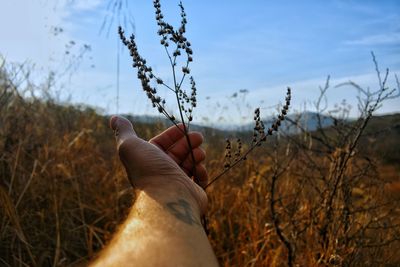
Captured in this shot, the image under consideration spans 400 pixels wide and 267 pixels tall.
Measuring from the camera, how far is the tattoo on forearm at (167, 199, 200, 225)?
1.25m

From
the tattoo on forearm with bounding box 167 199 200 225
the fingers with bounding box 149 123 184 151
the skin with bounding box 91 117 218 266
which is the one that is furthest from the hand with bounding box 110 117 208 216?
the fingers with bounding box 149 123 184 151

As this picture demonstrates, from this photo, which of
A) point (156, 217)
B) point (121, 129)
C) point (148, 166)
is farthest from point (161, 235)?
point (121, 129)

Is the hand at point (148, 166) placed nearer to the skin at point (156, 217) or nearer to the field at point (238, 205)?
the skin at point (156, 217)

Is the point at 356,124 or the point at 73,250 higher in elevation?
the point at 356,124

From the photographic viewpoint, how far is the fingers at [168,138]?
198cm

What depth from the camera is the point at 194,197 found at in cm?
149

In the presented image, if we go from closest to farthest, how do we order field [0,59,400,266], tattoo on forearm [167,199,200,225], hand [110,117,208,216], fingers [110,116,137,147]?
tattoo on forearm [167,199,200,225] < hand [110,117,208,216] < fingers [110,116,137,147] < field [0,59,400,266]

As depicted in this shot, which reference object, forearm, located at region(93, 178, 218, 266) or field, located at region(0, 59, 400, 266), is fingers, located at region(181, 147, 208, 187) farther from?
field, located at region(0, 59, 400, 266)

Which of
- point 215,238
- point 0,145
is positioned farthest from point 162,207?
point 0,145

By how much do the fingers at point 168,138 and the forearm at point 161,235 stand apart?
0.57 metres

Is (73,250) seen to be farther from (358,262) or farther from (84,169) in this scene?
(358,262)

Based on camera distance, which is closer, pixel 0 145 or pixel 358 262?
pixel 358 262

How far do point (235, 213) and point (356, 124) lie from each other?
1214 millimetres

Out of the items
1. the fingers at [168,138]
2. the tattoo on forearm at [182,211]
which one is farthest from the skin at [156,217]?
the fingers at [168,138]
